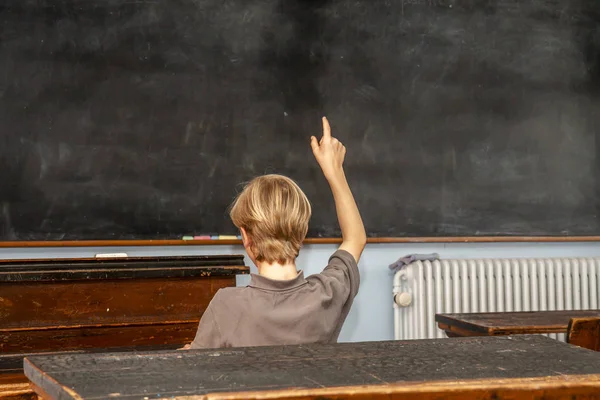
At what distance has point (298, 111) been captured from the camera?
12.9ft

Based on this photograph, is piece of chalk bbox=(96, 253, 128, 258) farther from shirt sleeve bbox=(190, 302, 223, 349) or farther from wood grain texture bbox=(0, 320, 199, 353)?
shirt sleeve bbox=(190, 302, 223, 349)

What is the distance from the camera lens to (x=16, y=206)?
3.48m

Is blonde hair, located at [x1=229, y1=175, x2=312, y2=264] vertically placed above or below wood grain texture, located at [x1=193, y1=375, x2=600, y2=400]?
above

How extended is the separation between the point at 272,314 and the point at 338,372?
1.61 ft

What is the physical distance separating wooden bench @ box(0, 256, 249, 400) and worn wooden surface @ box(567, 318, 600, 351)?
1.56 m

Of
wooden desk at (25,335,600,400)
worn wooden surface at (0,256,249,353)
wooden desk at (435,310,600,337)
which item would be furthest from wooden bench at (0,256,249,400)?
wooden desk at (25,335,600,400)

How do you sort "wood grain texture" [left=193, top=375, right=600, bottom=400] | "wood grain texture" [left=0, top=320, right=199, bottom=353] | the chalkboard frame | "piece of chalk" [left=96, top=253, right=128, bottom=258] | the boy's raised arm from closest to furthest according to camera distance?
"wood grain texture" [left=193, top=375, right=600, bottom=400] < the boy's raised arm < "wood grain texture" [left=0, top=320, right=199, bottom=353] < "piece of chalk" [left=96, top=253, right=128, bottom=258] < the chalkboard frame

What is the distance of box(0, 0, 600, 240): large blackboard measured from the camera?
3.55 m

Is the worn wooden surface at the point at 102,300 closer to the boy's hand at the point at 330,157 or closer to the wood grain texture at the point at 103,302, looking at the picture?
the wood grain texture at the point at 103,302

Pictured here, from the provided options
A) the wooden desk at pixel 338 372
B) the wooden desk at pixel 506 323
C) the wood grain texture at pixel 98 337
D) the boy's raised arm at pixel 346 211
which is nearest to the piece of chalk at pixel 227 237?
the wood grain texture at pixel 98 337

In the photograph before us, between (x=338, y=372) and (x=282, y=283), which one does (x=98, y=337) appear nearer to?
(x=282, y=283)

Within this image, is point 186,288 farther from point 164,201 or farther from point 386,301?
point 386,301

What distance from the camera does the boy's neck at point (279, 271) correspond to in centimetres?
160

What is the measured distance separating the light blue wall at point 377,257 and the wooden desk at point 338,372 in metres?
2.58
